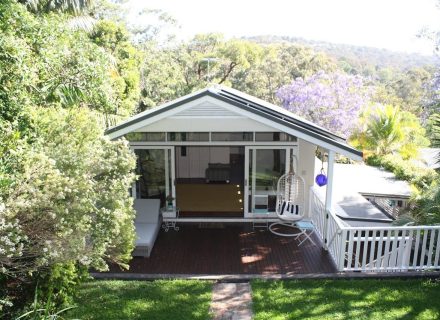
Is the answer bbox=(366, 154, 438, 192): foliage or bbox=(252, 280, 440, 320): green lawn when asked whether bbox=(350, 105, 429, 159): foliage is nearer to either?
bbox=(366, 154, 438, 192): foliage

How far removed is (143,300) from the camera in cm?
763

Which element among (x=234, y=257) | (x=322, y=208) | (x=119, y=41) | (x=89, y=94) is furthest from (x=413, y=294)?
(x=119, y=41)

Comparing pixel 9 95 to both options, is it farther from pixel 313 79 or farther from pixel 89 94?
pixel 313 79

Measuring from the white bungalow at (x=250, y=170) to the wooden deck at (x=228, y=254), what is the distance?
58 cm

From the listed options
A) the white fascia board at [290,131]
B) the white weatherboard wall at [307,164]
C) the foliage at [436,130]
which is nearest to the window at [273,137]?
the white weatherboard wall at [307,164]

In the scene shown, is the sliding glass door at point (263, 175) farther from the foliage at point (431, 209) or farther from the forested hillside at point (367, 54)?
the forested hillside at point (367, 54)

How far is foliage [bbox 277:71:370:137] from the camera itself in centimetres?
2362

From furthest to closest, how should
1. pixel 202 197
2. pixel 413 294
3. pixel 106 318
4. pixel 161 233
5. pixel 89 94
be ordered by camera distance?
1. pixel 202 197
2. pixel 161 233
3. pixel 89 94
4. pixel 413 294
5. pixel 106 318

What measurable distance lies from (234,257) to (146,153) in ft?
13.4

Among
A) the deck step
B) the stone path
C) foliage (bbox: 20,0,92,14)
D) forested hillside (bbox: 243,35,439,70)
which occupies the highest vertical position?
forested hillside (bbox: 243,35,439,70)

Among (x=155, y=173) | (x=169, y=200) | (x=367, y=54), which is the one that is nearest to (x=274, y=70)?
(x=155, y=173)

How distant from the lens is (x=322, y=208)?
10375mm

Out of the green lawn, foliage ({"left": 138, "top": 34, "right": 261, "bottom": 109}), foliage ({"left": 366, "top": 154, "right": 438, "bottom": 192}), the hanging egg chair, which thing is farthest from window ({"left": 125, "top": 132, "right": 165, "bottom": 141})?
foliage ({"left": 138, "top": 34, "right": 261, "bottom": 109})

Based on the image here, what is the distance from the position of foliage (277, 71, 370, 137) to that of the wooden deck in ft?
46.9
